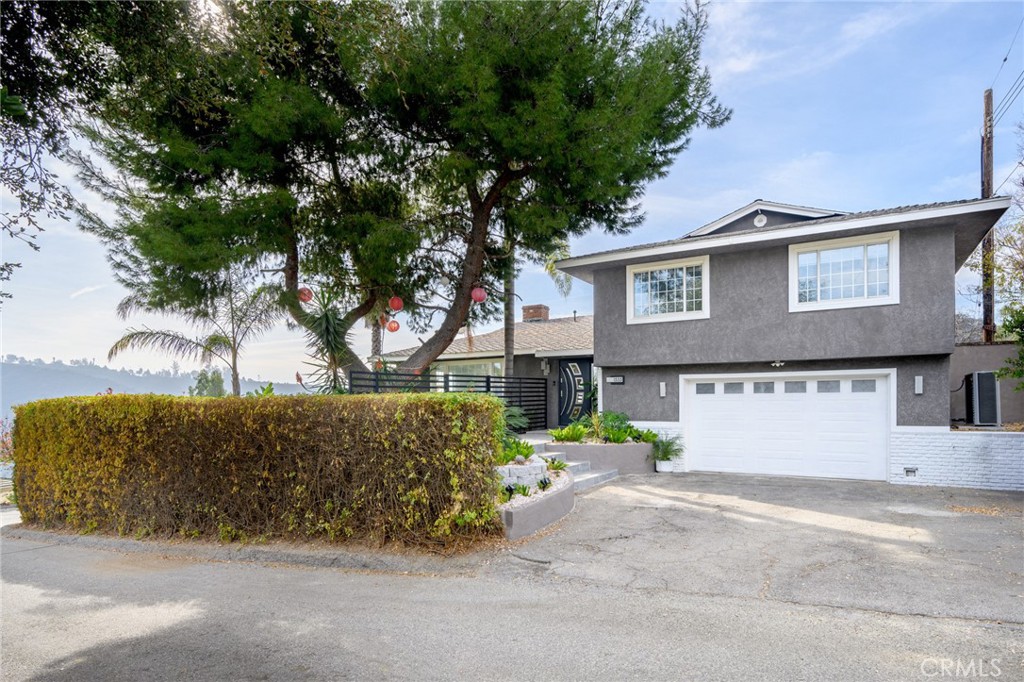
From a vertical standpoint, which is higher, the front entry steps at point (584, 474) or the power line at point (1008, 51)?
the power line at point (1008, 51)

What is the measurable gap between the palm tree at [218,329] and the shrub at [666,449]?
9.28m

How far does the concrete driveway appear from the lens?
12.3 ft

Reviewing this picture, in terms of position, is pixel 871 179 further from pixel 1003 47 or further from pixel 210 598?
pixel 210 598

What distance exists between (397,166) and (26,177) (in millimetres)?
8914

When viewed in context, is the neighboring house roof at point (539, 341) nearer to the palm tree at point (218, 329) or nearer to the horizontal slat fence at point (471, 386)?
the horizontal slat fence at point (471, 386)

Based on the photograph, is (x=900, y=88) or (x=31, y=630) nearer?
(x=31, y=630)

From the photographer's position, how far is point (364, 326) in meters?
17.0

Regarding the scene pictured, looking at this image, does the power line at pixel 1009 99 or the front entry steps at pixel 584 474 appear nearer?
the front entry steps at pixel 584 474

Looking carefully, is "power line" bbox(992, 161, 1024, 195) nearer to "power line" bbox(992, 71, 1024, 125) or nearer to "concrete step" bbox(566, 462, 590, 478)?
→ "power line" bbox(992, 71, 1024, 125)

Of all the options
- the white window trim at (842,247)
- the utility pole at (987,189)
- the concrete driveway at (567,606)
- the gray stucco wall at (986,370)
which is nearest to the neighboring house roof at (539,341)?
the white window trim at (842,247)

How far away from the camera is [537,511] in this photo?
7.01m

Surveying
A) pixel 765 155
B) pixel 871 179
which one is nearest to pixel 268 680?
pixel 765 155

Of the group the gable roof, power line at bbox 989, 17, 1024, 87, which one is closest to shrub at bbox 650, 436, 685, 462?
the gable roof

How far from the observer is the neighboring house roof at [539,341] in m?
18.2
